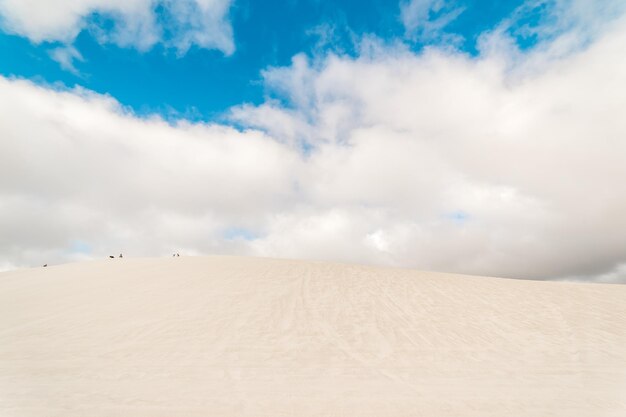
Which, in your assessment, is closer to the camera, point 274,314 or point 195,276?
point 274,314

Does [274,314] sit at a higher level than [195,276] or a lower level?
lower

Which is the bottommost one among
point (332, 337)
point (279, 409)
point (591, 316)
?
point (279, 409)

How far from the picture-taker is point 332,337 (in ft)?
34.0

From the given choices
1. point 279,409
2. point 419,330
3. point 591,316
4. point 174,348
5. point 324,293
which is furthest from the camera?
point 324,293

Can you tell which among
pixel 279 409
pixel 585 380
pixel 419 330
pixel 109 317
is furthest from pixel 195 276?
pixel 585 380

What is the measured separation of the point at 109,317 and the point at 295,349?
21.7 ft

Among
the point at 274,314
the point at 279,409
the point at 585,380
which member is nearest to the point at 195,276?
the point at 274,314

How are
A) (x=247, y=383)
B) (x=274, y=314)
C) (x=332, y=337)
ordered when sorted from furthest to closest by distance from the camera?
1. (x=274, y=314)
2. (x=332, y=337)
3. (x=247, y=383)

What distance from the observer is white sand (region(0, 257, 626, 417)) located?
20.9 ft

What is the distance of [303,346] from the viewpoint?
9609 millimetres

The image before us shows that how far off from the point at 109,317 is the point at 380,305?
935cm

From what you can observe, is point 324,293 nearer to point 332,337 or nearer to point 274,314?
point 274,314

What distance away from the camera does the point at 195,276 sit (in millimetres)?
17391

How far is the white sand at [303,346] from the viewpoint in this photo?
6.36 metres
